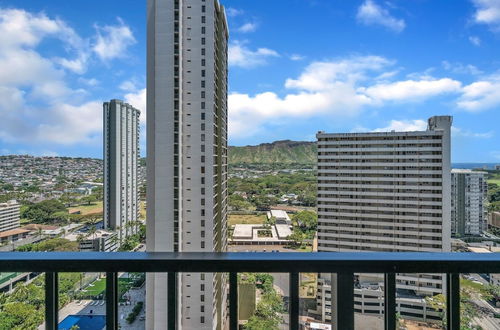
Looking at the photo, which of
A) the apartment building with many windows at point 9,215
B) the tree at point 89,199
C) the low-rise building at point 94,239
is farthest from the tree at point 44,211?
the low-rise building at point 94,239

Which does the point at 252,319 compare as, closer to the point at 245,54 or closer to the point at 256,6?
the point at 256,6

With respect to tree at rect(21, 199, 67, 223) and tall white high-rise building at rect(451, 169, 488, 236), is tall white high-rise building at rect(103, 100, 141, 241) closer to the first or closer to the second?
tree at rect(21, 199, 67, 223)

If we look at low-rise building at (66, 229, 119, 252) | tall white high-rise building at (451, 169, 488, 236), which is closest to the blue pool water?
low-rise building at (66, 229, 119, 252)

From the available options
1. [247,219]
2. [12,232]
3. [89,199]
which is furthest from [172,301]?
[247,219]

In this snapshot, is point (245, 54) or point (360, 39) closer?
point (360, 39)

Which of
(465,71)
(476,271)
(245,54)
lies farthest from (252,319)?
(245,54)

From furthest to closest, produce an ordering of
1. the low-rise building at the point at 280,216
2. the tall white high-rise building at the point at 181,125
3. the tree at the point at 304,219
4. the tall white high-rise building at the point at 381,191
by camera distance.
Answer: the tall white high-rise building at the point at 181,125 < the tall white high-rise building at the point at 381,191 < the tree at the point at 304,219 < the low-rise building at the point at 280,216

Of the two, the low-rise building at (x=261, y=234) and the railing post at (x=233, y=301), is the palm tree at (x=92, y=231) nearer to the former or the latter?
the low-rise building at (x=261, y=234)
